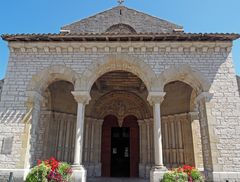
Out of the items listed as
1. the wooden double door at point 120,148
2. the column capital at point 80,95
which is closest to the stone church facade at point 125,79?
the column capital at point 80,95

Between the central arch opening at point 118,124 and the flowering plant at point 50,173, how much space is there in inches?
138

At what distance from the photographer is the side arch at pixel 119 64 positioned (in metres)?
6.53

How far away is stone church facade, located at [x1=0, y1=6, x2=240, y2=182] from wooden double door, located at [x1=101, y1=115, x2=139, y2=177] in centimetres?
30

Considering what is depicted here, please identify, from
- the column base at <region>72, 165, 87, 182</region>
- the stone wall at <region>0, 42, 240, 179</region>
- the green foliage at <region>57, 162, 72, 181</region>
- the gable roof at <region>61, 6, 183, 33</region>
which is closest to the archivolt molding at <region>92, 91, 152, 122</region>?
the stone wall at <region>0, 42, 240, 179</region>

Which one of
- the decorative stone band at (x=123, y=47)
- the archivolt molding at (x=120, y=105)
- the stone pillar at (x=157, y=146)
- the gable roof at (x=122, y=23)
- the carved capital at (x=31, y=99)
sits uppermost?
the gable roof at (x=122, y=23)

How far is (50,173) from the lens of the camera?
17.0 ft

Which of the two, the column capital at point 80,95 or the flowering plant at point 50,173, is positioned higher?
the column capital at point 80,95

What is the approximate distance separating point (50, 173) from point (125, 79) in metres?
5.32

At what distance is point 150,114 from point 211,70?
3.77m

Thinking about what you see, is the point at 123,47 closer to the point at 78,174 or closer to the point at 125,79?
the point at 125,79

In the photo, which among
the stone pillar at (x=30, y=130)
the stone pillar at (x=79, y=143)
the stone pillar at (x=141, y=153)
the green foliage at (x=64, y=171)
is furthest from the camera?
the stone pillar at (x=141, y=153)

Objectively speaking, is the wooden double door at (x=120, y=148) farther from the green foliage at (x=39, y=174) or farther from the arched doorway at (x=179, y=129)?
the green foliage at (x=39, y=174)

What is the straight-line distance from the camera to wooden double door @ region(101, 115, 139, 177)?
9336 millimetres

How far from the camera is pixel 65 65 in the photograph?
6754 millimetres
